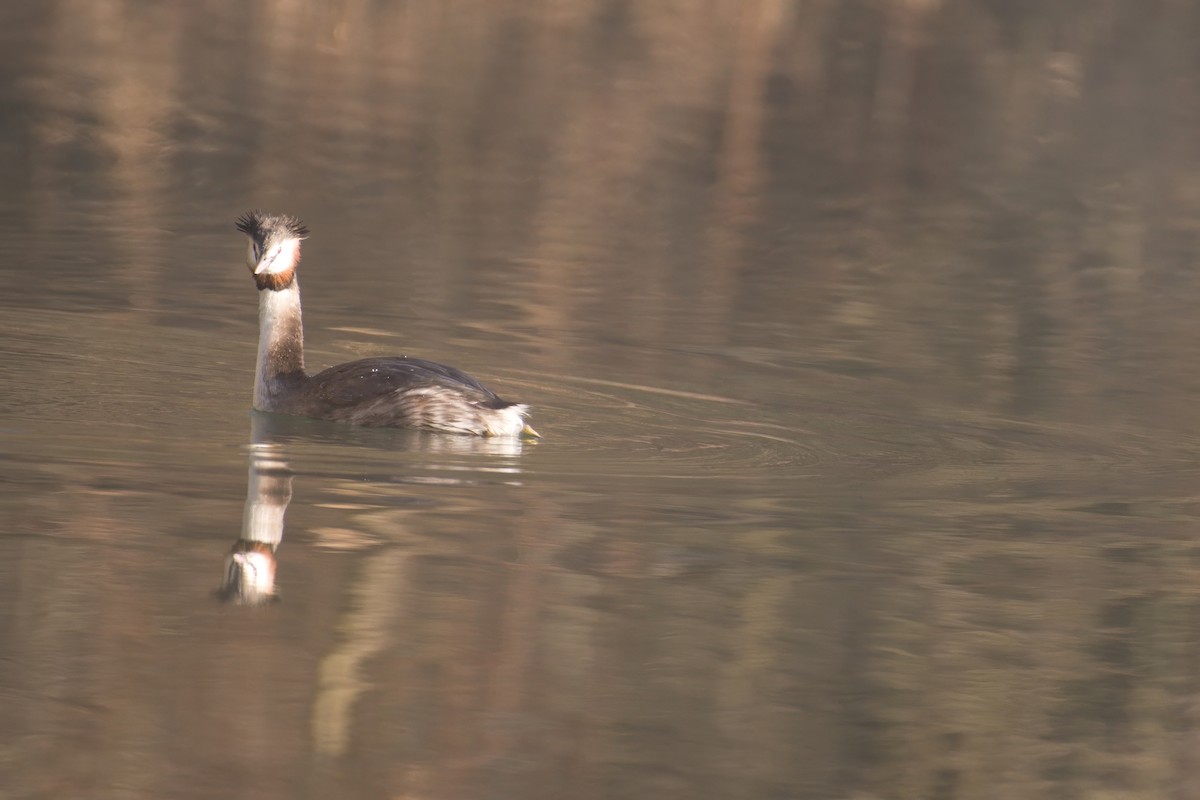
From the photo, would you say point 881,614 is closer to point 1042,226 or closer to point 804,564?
point 804,564

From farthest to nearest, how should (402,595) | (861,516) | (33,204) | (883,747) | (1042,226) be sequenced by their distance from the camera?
(1042,226)
(33,204)
(861,516)
(402,595)
(883,747)

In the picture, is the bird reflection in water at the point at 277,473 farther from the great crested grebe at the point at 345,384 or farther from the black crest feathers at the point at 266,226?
the black crest feathers at the point at 266,226

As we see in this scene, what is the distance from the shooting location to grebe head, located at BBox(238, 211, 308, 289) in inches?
525

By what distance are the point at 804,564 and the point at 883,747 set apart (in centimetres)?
236

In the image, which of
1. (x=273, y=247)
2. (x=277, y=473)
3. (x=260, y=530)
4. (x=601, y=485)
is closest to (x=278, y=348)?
(x=273, y=247)

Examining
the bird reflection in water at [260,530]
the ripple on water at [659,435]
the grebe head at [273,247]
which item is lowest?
the bird reflection in water at [260,530]

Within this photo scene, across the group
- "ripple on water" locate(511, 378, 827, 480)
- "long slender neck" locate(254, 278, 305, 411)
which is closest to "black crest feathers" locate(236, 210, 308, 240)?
"long slender neck" locate(254, 278, 305, 411)

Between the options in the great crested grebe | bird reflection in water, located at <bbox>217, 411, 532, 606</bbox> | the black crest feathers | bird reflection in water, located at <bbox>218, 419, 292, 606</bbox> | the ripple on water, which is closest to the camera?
bird reflection in water, located at <bbox>218, 419, 292, 606</bbox>

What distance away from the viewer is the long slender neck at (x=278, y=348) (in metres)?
13.0

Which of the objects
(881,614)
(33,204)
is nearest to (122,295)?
(33,204)

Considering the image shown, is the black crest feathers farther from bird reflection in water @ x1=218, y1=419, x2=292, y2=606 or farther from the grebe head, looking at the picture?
bird reflection in water @ x1=218, y1=419, x2=292, y2=606

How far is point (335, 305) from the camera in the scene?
1738cm

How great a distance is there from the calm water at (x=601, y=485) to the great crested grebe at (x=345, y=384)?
15cm

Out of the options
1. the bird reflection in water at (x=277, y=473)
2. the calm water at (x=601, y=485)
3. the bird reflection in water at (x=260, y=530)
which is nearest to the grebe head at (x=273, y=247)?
the calm water at (x=601, y=485)
